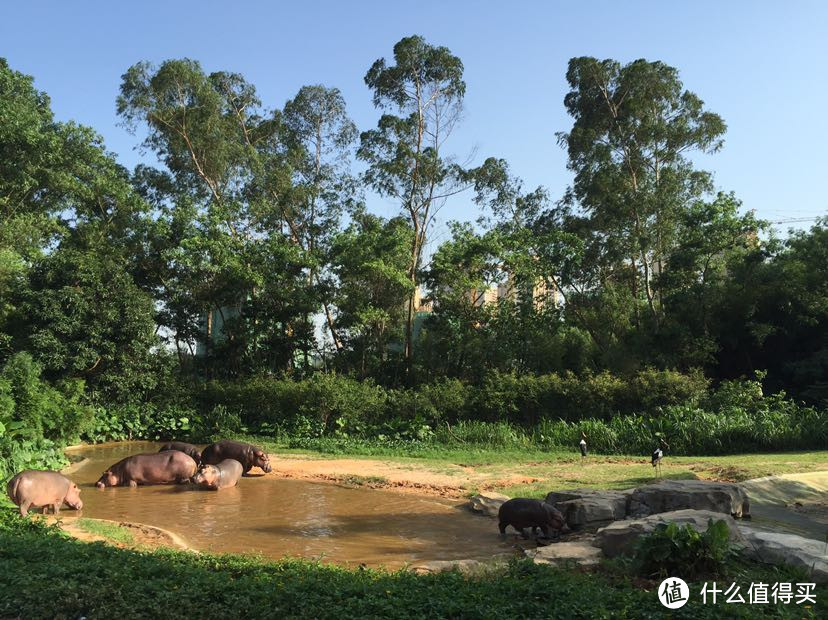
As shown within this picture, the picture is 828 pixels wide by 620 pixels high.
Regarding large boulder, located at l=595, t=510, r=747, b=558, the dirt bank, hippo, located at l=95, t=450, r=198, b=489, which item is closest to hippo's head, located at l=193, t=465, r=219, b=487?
hippo, located at l=95, t=450, r=198, b=489

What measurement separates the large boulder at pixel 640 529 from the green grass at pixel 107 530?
19.6 ft

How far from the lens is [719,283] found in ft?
85.4

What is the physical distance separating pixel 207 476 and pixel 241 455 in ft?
7.29

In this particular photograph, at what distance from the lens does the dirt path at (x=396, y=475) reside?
14.2 m

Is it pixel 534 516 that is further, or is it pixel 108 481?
pixel 108 481

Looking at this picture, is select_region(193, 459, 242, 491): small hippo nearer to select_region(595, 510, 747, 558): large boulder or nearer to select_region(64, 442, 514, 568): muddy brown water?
select_region(64, 442, 514, 568): muddy brown water

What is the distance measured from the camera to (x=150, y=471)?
14641 mm

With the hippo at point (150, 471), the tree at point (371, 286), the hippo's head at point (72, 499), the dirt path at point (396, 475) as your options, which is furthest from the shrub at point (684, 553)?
the tree at point (371, 286)

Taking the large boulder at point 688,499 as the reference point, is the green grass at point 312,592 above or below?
below

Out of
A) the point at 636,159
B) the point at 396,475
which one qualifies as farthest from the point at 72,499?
the point at 636,159

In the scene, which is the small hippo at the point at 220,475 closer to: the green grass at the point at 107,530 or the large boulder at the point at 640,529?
the green grass at the point at 107,530

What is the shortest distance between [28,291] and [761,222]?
82.7ft

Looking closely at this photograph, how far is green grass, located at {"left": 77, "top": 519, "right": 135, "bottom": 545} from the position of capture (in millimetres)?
9291

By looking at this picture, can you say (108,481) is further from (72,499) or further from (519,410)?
(519,410)
